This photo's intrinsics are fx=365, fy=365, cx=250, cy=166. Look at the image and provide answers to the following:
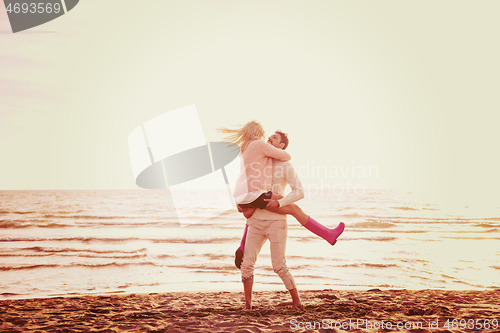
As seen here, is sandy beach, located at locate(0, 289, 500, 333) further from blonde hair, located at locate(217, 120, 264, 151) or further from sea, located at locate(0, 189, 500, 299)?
blonde hair, located at locate(217, 120, 264, 151)

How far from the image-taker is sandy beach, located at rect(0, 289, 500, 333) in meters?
3.37

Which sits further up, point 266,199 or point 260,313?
point 266,199

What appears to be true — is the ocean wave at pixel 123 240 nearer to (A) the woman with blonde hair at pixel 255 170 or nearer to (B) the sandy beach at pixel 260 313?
(B) the sandy beach at pixel 260 313

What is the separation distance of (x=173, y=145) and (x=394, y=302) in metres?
5.12

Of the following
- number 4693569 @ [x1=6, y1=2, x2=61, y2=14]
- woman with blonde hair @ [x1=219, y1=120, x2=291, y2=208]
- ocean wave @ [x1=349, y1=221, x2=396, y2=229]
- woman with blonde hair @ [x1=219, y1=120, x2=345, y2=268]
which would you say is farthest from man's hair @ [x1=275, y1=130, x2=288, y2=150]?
ocean wave @ [x1=349, y1=221, x2=396, y2=229]

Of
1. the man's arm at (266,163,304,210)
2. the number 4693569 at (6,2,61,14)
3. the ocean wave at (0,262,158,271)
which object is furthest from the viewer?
the ocean wave at (0,262,158,271)

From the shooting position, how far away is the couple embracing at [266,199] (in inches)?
152

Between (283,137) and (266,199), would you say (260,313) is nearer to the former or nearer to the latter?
(266,199)

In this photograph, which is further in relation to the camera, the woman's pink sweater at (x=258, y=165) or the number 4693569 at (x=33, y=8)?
the number 4693569 at (x=33, y=8)

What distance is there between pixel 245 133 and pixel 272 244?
4.12 ft

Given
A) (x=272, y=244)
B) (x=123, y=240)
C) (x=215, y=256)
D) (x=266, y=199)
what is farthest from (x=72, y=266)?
(x=266, y=199)

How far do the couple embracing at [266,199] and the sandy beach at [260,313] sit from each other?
49 centimetres

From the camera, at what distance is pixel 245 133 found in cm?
412

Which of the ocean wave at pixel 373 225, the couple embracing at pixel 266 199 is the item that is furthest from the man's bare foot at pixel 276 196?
the ocean wave at pixel 373 225
